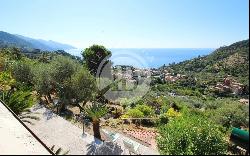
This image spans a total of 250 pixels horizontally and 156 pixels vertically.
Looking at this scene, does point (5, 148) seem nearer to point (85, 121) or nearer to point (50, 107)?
point (85, 121)

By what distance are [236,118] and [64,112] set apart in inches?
520

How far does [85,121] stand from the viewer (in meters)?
16.4

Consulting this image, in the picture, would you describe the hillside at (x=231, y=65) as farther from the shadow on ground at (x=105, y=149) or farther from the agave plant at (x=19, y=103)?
the agave plant at (x=19, y=103)

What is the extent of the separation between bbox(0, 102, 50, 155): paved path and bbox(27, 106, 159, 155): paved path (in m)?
1.11

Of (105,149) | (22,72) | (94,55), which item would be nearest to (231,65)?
(94,55)

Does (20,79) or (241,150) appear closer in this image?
(241,150)

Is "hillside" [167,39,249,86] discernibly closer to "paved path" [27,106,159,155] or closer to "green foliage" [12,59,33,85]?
"paved path" [27,106,159,155]

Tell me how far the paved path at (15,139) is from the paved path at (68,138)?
3.65ft

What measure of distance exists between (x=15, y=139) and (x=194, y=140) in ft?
26.5

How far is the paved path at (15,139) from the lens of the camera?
10.8 meters

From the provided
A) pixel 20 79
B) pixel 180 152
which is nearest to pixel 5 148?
pixel 180 152

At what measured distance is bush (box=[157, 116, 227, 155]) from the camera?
A: 830cm

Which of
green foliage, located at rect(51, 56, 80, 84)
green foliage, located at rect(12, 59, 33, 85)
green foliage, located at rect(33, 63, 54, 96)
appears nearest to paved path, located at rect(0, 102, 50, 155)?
green foliage, located at rect(33, 63, 54, 96)

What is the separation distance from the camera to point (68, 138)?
14.0 metres
